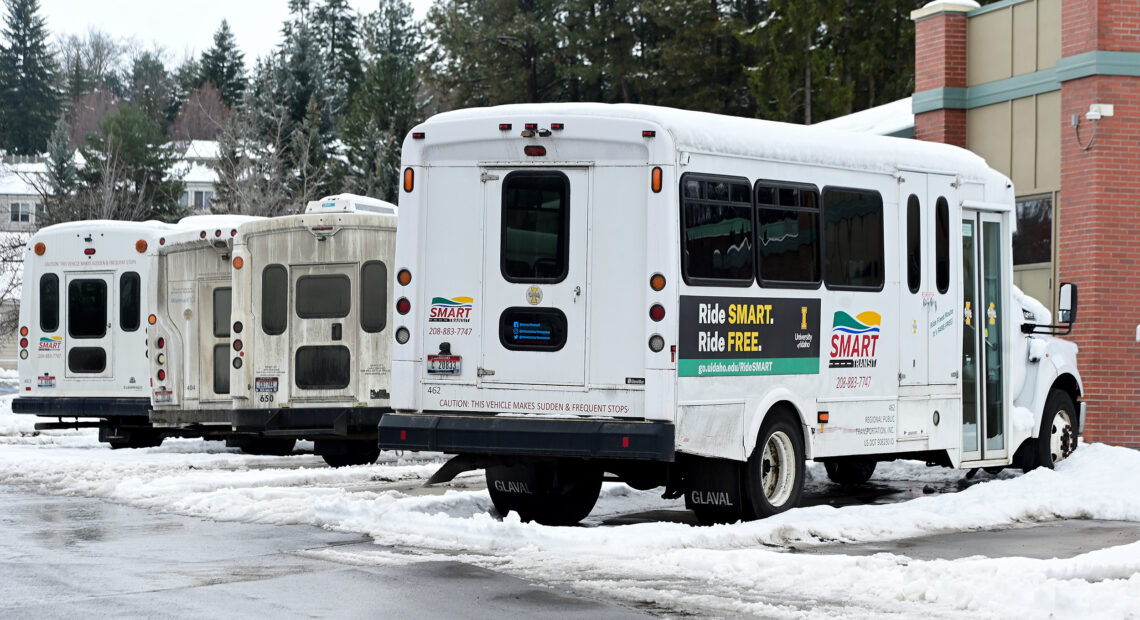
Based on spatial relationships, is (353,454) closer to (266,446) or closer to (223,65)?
(266,446)

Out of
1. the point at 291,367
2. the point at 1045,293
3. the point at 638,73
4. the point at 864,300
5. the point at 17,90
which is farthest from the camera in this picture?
the point at 17,90

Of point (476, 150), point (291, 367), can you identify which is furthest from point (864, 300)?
point (291, 367)

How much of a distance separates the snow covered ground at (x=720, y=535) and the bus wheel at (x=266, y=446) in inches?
99.8

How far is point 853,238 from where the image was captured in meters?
12.3

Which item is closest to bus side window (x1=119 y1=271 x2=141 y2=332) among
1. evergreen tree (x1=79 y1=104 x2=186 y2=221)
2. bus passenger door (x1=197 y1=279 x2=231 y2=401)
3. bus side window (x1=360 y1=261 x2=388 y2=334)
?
bus passenger door (x1=197 y1=279 x2=231 y2=401)

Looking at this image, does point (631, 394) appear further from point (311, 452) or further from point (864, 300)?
point (311, 452)

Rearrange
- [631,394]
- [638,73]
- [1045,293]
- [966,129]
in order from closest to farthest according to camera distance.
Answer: [631,394]
[1045,293]
[966,129]
[638,73]

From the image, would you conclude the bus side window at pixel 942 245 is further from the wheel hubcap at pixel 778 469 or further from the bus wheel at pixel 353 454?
the bus wheel at pixel 353 454

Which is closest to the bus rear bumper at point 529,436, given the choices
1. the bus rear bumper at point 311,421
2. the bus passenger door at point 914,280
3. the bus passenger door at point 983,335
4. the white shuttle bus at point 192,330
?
the bus passenger door at point 914,280

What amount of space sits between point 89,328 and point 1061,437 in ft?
40.5

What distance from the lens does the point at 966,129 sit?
2172cm

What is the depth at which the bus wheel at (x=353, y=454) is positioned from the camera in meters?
17.6

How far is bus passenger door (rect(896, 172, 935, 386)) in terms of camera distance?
1285 centimetres

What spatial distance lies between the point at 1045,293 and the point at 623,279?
1069cm
